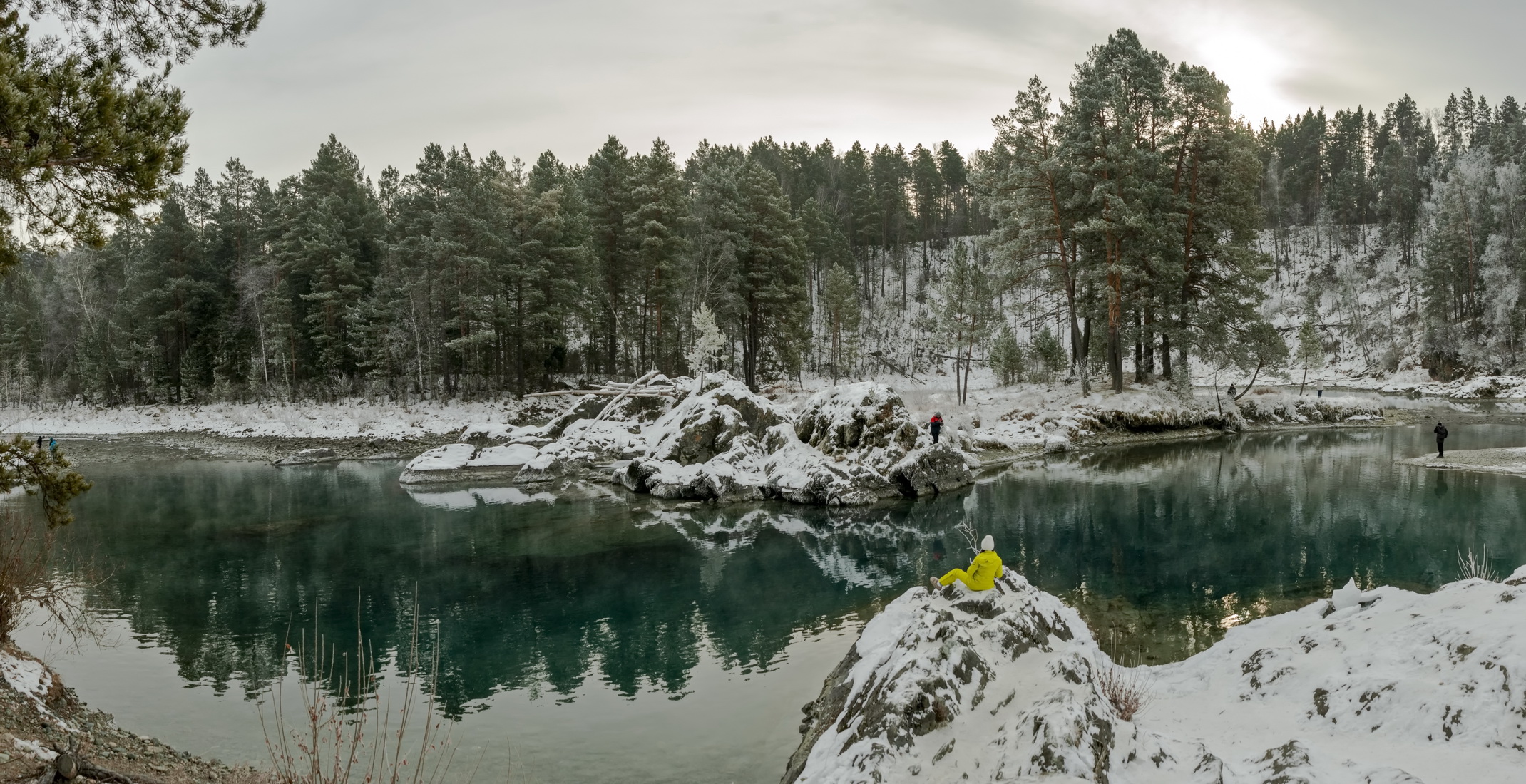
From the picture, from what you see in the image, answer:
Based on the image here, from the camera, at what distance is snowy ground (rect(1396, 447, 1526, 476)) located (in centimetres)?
2353

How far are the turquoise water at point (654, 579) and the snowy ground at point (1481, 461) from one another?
3.30 ft

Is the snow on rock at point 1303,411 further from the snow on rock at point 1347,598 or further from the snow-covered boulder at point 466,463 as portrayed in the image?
the snow on rock at point 1347,598

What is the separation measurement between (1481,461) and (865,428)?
2107 centimetres

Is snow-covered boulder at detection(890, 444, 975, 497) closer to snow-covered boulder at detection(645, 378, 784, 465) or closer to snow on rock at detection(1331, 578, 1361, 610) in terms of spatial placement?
snow-covered boulder at detection(645, 378, 784, 465)

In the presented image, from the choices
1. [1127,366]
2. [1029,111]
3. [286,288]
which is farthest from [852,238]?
[286,288]

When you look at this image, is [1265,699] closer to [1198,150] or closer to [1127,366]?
[1198,150]

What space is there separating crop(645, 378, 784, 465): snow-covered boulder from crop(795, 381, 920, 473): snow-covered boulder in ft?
6.81

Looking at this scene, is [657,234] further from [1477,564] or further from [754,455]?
[1477,564]

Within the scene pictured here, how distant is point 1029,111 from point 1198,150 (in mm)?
8893

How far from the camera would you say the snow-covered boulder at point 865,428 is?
26781mm

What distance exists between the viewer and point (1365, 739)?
210 inches

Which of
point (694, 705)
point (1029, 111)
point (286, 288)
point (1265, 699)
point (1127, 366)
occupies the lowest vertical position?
point (694, 705)

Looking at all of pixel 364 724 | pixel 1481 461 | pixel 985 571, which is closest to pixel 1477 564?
pixel 985 571

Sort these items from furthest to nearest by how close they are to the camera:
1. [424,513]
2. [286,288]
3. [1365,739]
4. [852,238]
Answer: [852,238], [286,288], [424,513], [1365,739]
